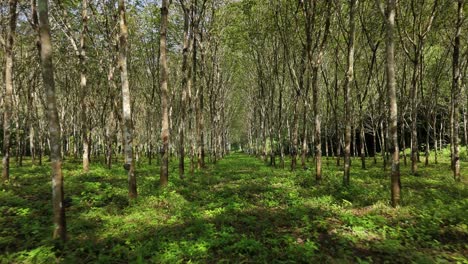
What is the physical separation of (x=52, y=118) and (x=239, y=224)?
19.1 feet

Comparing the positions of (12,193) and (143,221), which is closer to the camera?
(143,221)

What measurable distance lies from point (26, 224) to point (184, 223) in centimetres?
441

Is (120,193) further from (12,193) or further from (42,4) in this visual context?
(42,4)

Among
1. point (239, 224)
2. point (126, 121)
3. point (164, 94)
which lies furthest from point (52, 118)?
point (164, 94)

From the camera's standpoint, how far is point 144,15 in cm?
2639

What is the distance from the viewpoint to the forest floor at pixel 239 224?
258 inches

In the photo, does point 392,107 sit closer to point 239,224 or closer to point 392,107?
point 392,107

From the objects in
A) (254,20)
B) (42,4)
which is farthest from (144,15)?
(42,4)

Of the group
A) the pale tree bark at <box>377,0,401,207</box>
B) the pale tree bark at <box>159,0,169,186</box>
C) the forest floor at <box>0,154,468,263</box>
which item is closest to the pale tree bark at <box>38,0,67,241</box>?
the forest floor at <box>0,154,468,263</box>

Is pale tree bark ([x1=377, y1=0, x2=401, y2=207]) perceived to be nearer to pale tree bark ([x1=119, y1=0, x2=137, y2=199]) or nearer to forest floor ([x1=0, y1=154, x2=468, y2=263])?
forest floor ([x1=0, y1=154, x2=468, y2=263])

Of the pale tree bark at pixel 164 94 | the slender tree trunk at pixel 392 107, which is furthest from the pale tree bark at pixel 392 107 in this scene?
the pale tree bark at pixel 164 94

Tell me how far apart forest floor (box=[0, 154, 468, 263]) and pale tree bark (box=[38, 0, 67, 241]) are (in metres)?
0.57

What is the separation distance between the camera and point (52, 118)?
265 inches

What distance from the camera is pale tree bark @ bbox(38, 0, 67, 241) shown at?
6.48 m
